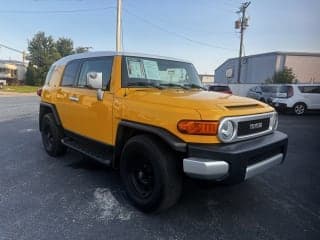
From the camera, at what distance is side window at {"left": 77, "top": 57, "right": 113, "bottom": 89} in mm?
3927

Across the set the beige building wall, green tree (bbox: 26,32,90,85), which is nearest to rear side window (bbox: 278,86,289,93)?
the beige building wall

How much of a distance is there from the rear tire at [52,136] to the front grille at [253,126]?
3.46 m

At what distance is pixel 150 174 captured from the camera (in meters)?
3.39

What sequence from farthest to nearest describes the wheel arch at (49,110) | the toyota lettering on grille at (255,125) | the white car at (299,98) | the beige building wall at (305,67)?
1. the beige building wall at (305,67)
2. the white car at (299,98)
3. the wheel arch at (49,110)
4. the toyota lettering on grille at (255,125)

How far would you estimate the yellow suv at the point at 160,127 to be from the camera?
2879mm

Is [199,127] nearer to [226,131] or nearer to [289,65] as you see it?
[226,131]

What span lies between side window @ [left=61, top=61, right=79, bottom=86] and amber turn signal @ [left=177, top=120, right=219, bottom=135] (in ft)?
8.69

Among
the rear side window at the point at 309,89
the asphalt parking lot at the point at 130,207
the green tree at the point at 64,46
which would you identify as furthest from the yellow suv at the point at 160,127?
the green tree at the point at 64,46

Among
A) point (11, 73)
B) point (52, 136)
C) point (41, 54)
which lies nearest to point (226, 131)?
point (52, 136)

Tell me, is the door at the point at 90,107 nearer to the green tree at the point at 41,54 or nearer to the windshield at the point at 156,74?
the windshield at the point at 156,74

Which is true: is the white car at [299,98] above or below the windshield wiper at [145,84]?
below

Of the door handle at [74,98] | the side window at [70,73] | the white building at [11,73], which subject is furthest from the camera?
the white building at [11,73]

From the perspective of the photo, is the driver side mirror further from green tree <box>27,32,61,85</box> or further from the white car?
green tree <box>27,32,61,85</box>

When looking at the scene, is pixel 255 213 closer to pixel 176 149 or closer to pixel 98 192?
pixel 176 149
